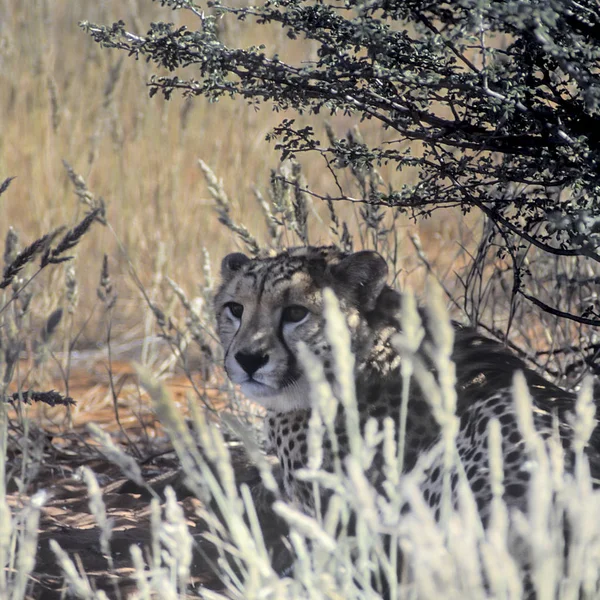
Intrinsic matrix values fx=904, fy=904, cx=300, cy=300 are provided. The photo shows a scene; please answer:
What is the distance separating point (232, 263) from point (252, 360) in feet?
1.60

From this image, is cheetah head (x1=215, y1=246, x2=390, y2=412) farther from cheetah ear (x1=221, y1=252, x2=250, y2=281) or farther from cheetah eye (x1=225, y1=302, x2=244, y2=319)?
cheetah ear (x1=221, y1=252, x2=250, y2=281)

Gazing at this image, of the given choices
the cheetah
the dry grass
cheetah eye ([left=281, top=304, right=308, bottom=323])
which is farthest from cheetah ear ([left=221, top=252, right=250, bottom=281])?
the dry grass

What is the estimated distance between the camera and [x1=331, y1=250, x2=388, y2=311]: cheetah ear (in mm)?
2529

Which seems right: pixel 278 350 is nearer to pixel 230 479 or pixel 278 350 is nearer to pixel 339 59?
pixel 339 59

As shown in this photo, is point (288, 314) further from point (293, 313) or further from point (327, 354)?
point (327, 354)

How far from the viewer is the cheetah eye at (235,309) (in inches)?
A: 103

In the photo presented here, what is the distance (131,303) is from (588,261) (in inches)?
112

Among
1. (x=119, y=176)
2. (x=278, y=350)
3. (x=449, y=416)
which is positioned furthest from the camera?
(x=119, y=176)

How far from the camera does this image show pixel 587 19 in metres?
2.06

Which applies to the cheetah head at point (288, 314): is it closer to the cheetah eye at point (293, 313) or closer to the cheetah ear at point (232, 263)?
the cheetah eye at point (293, 313)

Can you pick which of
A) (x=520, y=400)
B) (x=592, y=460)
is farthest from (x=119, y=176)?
(x=520, y=400)

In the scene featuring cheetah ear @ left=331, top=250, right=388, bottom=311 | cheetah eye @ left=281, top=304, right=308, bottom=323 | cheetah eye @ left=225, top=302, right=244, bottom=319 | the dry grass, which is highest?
the dry grass

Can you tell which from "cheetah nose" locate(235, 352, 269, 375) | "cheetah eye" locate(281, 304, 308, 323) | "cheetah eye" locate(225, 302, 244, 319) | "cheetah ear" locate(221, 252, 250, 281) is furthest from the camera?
"cheetah ear" locate(221, 252, 250, 281)

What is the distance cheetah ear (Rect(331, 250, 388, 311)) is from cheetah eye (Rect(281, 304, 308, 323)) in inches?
4.6
